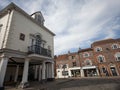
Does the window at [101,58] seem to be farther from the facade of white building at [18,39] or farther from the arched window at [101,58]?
the facade of white building at [18,39]

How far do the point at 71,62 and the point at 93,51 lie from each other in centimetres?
929

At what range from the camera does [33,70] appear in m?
19.4

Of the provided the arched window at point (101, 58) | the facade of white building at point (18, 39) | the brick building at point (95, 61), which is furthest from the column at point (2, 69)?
the arched window at point (101, 58)

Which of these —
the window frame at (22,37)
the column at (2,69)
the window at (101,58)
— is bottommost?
the column at (2,69)

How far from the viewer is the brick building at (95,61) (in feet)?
89.1

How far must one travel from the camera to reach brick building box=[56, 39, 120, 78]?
1070 inches

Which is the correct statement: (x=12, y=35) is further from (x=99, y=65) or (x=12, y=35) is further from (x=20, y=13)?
(x=99, y=65)

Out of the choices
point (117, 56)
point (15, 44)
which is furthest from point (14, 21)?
point (117, 56)

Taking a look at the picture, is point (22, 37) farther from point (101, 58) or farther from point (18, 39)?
point (101, 58)

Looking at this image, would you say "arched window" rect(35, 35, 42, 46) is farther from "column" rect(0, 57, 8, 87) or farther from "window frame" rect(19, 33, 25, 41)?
"column" rect(0, 57, 8, 87)

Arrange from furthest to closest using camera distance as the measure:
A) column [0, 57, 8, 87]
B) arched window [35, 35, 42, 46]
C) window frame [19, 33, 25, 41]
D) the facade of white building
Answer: arched window [35, 35, 42, 46] < window frame [19, 33, 25, 41] < the facade of white building < column [0, 57, 8, 87]

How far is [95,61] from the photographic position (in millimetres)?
29797

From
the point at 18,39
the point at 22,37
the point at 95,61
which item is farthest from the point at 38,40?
the point at 95,61

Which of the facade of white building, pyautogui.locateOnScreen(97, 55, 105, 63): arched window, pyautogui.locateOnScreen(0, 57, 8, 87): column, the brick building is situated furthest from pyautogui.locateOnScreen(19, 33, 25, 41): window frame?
pyautogui.locateOnScreen(97, 55, 105, 63): arched window
